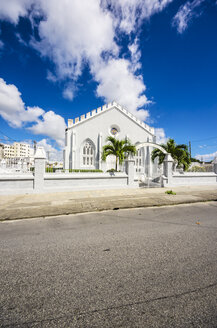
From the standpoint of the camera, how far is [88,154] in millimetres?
22656

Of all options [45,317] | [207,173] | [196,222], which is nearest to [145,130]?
[207,173]

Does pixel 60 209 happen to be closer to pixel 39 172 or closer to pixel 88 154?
pixel 39 172

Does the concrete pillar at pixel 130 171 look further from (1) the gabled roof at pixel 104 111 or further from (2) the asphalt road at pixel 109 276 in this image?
(1) the gabled roof at pixel 104 111

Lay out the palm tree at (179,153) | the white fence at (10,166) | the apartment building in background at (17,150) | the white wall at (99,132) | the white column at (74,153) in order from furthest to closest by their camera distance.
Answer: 1. the apartment building in background at (17,150)
2. the white wall at (99,132)
3. the white column at (74,153)
4. the palm tree at (179,153)
5. the white fence at (10,166)

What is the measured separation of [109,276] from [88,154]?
20968 mm

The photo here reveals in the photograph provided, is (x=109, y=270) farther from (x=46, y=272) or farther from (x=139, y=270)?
(x=46, y=272)

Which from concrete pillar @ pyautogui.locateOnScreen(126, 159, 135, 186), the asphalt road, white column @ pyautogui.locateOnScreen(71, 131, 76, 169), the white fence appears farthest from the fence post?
white column @ pyautogui.locateOnScreen(71, 131, 76, 169)

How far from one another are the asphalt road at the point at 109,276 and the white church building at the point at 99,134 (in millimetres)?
17713

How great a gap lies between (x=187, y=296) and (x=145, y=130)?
24647mm

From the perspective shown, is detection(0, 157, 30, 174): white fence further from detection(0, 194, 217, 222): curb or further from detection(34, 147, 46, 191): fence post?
detection(0, 194, 217, 222): curb

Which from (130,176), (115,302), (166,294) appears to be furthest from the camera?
(130,176)

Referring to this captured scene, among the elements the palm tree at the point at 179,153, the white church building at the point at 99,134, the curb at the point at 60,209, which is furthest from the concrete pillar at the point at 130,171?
the white church building at the point at 99,134

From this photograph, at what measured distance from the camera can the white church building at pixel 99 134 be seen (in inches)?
859

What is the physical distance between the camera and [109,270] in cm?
233
